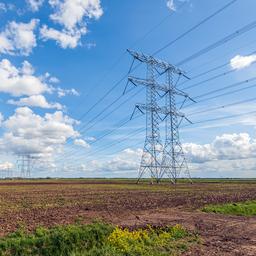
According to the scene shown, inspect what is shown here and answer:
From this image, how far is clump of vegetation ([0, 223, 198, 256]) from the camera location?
1447 cm

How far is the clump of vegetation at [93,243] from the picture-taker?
14.5m

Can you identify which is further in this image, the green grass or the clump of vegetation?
the green grass

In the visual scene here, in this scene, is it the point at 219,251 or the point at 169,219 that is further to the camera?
the point at 169,219

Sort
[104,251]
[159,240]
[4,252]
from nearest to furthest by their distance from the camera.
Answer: [104,251], [4,252], [159,240]

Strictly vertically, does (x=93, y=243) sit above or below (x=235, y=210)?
below

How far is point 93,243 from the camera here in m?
16.0

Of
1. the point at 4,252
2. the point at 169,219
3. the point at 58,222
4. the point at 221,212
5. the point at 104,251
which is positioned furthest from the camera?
the point at 221,212

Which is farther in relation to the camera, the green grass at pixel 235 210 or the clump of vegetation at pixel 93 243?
the green grass at pixel 235 210

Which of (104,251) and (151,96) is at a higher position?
(151,96)

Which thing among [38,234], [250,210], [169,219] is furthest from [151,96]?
[38,234]

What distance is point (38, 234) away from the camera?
17609 millimetres

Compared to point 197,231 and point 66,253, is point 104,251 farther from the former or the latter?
point 197,231

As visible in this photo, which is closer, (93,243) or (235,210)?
(93,243)

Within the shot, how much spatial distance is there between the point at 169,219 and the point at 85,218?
5289 mm
